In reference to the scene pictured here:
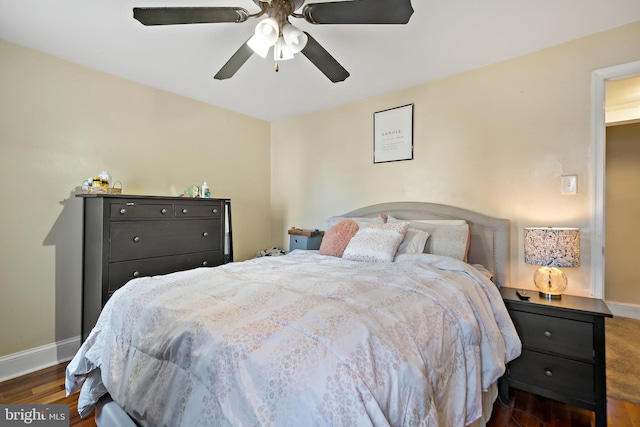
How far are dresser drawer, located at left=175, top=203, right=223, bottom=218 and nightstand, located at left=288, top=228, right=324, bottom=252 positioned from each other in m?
0.92

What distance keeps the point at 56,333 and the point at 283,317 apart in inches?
101

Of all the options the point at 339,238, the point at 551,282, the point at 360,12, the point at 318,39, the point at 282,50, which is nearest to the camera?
the point at 360,12

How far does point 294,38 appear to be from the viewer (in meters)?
1.60

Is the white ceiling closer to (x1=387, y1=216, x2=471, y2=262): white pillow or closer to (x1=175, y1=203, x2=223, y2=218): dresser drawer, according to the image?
(x1=175, y1=203, x2=223, y2=218): dresser drawer

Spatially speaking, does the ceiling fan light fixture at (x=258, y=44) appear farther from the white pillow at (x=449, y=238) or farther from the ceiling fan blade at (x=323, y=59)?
the white pillow at (x=449, y=238)

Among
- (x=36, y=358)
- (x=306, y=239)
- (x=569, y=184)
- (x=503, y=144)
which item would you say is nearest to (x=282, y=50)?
(x=503, y=144)

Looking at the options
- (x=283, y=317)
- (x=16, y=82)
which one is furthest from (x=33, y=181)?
(x=283, y=317)

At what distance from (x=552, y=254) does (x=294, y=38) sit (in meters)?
2.05

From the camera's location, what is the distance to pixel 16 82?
2207mm

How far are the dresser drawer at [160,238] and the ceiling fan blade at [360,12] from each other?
1939 millimetres

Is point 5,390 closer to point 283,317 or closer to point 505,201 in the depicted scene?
point 283,317

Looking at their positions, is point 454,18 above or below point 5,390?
above

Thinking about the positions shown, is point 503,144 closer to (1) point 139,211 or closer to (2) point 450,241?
(2) point 450,241

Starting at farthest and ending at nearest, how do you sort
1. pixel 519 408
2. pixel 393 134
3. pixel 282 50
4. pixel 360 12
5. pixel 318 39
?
pixel 393 134, pixel 318 39, pixel 519 408, pixel 282 50, pixel 360 12
